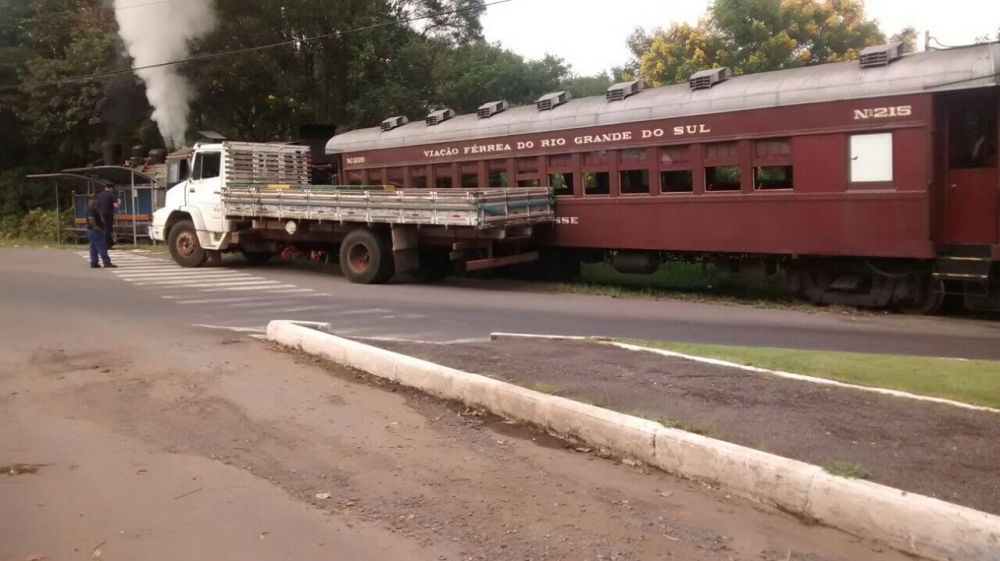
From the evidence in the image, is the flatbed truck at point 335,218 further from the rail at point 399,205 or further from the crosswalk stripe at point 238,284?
the crosswalk stripe at point 238,284

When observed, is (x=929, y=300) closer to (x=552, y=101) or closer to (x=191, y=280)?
(x=552, y=101)

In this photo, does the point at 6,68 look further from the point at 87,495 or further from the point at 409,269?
the point at 87,495

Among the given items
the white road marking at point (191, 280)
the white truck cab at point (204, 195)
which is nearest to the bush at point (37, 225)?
the white truck cab at point (204, 195)

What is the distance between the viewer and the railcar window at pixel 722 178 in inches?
529

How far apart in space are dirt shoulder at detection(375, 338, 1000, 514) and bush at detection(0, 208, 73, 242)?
27278 mm

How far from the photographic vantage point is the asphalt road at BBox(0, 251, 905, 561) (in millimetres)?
4141

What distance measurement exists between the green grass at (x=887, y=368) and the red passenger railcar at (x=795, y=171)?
4161 mm

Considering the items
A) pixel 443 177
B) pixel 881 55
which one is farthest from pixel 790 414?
pixel 443 177

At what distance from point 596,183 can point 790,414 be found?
9.87m

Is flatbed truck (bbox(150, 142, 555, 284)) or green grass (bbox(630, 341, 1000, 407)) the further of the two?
flatbed truck (bbox(150, 142, 555, 284))

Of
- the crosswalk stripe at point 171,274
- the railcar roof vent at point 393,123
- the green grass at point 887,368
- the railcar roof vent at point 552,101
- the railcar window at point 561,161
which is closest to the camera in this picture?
the green grass at point 887,368

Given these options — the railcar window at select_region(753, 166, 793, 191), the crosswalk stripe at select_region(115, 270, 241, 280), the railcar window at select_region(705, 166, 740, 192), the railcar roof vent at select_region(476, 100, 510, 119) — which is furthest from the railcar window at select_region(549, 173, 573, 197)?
the crosswalk stripe at select_region(115, 270, 241, 280)

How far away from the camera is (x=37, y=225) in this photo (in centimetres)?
3262

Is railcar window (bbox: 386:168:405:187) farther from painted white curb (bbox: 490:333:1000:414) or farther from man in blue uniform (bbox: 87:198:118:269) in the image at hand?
painted white curb (bbox: 490:333:1000:414)
